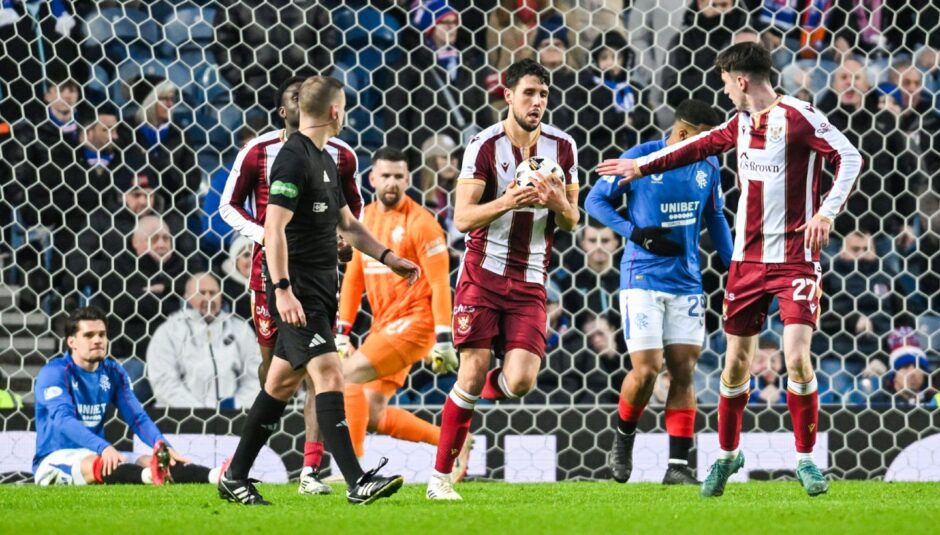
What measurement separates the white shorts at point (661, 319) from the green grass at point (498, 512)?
771 mm

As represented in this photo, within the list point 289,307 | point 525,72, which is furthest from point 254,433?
point 525,72

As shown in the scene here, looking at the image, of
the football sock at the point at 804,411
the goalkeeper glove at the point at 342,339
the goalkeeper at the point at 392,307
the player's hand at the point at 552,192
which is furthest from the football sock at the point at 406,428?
the player's hand at the point at 552,192

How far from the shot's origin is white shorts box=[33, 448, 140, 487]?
6.50 m

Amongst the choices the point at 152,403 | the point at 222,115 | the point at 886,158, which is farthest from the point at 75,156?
the point at 886,158

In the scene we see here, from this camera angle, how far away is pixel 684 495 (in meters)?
5.29

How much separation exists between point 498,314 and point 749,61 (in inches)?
52.3

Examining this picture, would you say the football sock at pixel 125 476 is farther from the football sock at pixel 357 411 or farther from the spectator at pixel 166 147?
the spectator at pixel 166 147

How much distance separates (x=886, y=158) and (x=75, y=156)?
4832mm

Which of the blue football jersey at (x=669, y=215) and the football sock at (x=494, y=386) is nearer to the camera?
the football sock at (x=494, y=386)

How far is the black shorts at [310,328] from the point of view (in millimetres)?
4484

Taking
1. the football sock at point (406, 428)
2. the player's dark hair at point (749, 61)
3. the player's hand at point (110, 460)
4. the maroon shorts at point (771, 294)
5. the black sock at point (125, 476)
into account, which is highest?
the player's dark hair at point (749, 61)

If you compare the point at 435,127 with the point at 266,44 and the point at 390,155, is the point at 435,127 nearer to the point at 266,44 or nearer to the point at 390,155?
the point at 266,44

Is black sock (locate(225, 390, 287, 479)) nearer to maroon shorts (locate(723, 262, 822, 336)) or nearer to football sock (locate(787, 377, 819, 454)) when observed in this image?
maroon shorts (locate(723, 262, 822, 336))

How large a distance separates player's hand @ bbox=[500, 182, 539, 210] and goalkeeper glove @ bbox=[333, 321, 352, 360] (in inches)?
77.1
